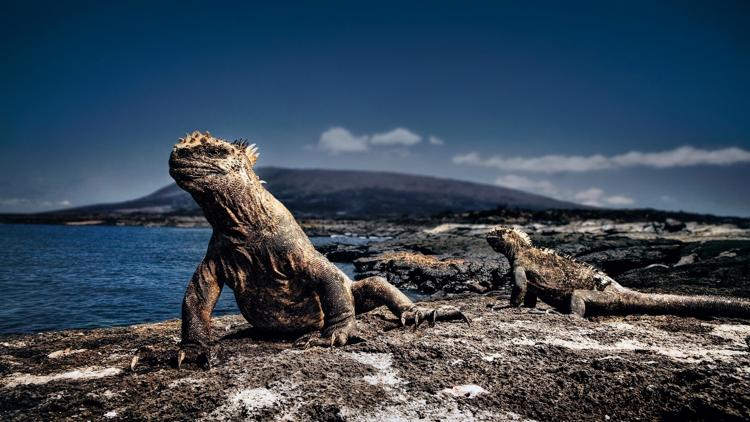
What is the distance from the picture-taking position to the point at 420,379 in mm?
3227

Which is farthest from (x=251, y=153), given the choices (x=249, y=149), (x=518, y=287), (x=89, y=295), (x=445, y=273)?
(x=89, y=295)

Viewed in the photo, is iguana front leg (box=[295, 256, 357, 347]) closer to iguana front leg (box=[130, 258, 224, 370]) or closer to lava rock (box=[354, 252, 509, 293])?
iguana front leg (box=[130, 258, 224, 370])

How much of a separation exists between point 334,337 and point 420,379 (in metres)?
1.08

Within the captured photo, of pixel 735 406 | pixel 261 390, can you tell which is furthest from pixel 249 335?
pixel 735 406

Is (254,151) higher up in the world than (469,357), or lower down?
higher up

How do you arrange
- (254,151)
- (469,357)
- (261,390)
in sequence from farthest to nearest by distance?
(254,151)
(469,357)
(261,390)

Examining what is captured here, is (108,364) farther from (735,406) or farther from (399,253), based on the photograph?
(399,253)

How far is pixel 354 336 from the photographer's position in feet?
13.4

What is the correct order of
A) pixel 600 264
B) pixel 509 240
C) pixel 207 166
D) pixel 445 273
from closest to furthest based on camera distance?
pixel 207 166 < pixel 509 240 < pixel 445 273 < pixel 600 264

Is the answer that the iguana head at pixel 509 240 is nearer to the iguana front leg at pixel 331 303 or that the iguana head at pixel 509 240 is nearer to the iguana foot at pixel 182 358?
the iguana front leg at pixel 331 303

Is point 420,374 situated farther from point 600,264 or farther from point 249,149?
point 600,264

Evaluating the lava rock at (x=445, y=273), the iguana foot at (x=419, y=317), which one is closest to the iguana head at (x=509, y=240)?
the lava rock at (x=445, y=273)

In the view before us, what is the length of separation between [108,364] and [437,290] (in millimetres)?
8795

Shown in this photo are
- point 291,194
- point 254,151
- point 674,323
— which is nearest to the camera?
point 254,151
